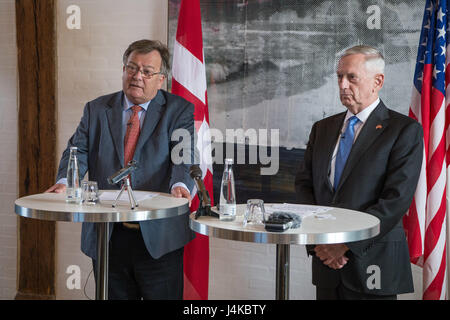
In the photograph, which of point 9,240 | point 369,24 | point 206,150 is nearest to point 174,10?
point 206,150

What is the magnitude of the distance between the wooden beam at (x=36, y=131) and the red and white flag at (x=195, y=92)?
3.40ft

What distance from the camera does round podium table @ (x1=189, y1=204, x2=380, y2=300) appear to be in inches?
71.4

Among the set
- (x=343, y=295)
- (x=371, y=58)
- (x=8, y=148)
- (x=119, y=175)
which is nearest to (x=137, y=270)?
(x=119, y=175)

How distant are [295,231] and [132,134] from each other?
1.26 m

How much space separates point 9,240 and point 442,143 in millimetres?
3123

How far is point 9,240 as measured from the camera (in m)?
4.25

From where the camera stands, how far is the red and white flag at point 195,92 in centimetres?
355

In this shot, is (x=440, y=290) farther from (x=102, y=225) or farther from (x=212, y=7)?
(x=212, y=7)

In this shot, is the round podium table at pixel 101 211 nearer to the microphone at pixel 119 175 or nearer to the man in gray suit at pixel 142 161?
the microphone at pixel 119 175

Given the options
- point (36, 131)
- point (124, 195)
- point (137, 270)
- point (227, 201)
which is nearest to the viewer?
point (227, 201)

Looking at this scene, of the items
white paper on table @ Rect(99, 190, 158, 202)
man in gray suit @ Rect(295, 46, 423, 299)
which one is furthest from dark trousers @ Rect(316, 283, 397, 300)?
white paper on table @ Rect(99, 190, 158, 202)

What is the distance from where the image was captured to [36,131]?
4.07 metres

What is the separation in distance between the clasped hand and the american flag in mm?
883

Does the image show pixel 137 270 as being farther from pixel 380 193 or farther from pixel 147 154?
pixel 380 193
